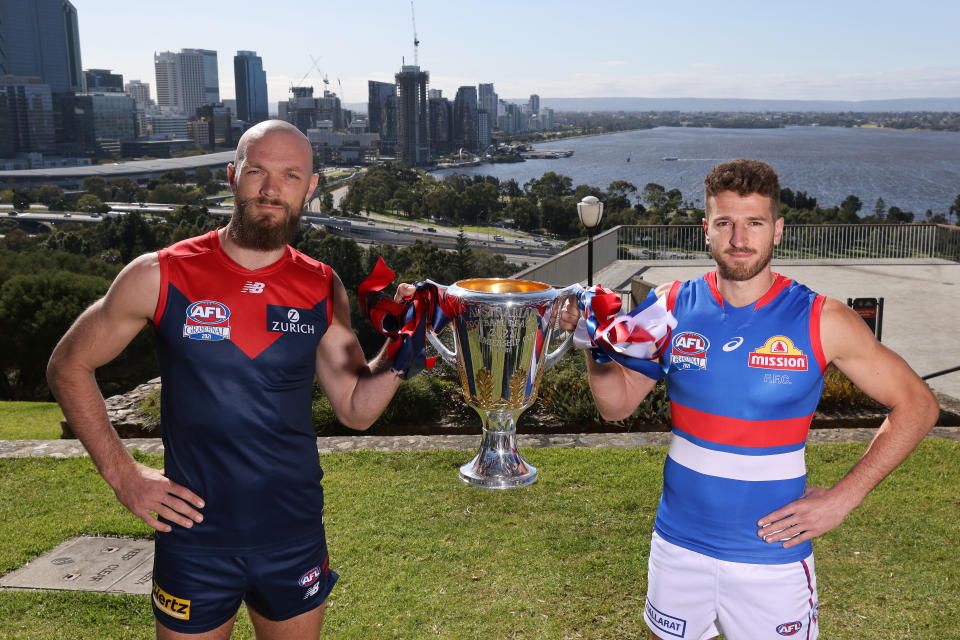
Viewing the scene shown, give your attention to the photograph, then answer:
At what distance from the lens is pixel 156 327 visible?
2.46 metres

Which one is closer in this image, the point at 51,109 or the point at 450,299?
the point at 450,299

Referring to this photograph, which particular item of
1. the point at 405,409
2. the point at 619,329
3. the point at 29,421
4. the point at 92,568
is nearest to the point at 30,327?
the point at 29,421

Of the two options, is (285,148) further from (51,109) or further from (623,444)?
(51,109)

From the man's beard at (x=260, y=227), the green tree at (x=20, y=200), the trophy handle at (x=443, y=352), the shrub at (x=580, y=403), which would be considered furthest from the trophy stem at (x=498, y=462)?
the green tree at (x=20, y=200)

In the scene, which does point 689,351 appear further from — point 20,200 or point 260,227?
point 20,200

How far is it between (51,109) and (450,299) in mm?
221250

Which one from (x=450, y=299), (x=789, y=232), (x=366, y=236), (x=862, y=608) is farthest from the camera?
(x=366, y=236)

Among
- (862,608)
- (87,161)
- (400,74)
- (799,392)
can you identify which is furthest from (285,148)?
(87,161)

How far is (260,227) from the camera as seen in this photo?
2.47 metres

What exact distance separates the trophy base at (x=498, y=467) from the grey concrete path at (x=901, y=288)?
1040cm

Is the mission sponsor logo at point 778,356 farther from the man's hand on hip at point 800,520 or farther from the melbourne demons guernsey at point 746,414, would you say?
the man's hand on hip at point 800,520

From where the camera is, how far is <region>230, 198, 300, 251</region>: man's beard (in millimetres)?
2457

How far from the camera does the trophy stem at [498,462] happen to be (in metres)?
2.63

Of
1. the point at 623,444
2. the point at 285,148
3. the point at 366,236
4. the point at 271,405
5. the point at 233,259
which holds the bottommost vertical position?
the point at 366,236
